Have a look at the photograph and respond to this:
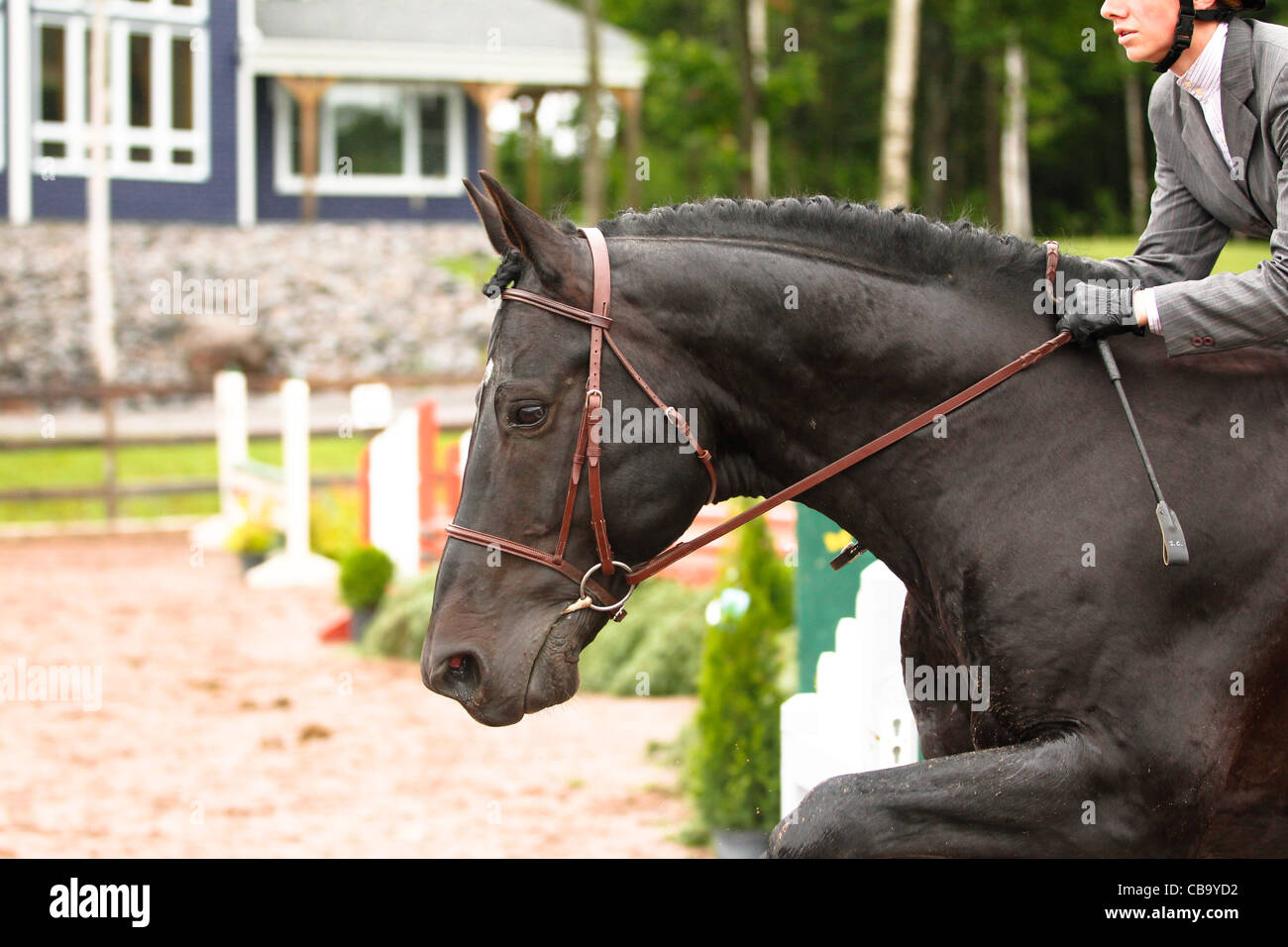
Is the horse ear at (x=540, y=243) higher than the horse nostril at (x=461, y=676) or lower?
higher

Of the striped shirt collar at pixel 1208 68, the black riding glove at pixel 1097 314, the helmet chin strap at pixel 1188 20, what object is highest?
the helmet chin strap at pixel 1188 20

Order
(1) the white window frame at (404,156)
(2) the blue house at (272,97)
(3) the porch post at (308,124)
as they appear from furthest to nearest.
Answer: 1. (1) the white window frame at (404,156)
2. (3) the porch post at (308,124)
3. (2) the blue house at (272,97)

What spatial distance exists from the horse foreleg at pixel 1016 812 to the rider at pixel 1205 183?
85cm

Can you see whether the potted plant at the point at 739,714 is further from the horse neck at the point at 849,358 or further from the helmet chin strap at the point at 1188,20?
the helmet chin strap at the point at 1188,20

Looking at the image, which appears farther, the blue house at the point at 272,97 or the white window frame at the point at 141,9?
the blue house at the point at 272,97

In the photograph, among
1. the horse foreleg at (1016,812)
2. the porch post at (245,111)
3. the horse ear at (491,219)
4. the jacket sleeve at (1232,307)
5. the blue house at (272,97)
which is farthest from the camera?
the porch post at (245,111)

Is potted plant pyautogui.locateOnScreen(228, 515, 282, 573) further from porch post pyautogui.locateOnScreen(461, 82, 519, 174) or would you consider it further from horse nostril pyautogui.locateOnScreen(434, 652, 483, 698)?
porch post pyautogui.locateOnScreen(461, 82, 519, 174)

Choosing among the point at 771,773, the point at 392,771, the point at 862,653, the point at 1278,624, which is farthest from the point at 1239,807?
the point at 392,771

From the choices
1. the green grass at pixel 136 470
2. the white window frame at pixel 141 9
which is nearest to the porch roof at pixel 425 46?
the white window frame at pixel 141 9

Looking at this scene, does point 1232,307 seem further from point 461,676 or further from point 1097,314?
point 461,676

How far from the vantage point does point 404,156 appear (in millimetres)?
28031

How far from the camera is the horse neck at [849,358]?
271cm

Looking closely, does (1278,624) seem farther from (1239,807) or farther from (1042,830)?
(1042,830)

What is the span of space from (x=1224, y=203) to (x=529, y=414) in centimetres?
162
